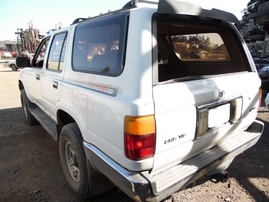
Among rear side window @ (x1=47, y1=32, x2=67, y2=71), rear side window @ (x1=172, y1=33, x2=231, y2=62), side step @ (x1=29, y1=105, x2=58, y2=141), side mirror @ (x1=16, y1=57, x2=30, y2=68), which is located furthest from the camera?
side mirror @ (x1=16, y1=57, x2=30, y2=68)

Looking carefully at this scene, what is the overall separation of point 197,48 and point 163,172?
210 centimetres

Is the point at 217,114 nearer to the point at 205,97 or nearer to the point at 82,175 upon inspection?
the point at 205,97

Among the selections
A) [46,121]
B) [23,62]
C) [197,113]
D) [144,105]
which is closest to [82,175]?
[144,105]

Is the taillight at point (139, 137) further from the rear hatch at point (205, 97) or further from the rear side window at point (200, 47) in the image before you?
the rear side window at point (200, 47)

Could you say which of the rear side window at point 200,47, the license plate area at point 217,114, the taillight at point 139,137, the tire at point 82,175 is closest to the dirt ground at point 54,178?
the tire at point 82,175

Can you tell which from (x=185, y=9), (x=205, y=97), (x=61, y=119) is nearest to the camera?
(x=185, y=9)

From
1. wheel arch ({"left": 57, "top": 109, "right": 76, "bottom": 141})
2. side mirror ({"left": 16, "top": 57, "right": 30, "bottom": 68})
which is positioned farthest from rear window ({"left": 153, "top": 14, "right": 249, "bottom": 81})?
side mirror ({"left": 16, "top": 57, "right": 30, "bottom": 68})

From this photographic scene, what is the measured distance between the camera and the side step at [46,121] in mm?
2930

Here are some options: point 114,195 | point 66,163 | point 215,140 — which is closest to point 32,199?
point 66,163

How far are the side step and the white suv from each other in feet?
0.85

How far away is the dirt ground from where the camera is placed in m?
2.40

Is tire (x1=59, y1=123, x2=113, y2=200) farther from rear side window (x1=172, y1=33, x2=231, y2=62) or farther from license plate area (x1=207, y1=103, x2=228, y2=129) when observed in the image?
rear side window (x1=172, y1=33, x2=231, y2=62)

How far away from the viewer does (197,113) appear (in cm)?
173

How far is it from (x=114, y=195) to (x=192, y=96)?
61.8 inches
